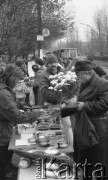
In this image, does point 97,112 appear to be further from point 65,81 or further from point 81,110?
point 65,81

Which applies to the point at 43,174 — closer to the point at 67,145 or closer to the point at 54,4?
the point at 67,145

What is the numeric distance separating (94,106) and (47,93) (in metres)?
1.49

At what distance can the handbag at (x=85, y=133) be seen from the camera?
3.69m

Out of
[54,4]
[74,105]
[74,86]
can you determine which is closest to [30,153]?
[74,105]

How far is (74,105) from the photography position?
3.77 metres

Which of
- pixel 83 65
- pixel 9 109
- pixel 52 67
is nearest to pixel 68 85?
pixel 83 65

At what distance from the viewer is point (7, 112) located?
3887mm

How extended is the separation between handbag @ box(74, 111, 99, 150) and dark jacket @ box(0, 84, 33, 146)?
2.34 ft

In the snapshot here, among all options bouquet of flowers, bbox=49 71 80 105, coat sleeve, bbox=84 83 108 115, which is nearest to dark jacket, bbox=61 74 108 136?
coat sleeve, bbox=84 83 108 115

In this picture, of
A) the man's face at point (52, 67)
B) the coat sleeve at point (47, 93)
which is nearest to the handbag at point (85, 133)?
the coat sleeve at point (47, 93)

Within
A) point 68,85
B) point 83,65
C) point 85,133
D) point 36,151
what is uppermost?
point 83,65

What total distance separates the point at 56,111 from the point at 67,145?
0.54 m

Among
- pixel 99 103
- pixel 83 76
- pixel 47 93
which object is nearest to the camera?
pixel 99 103

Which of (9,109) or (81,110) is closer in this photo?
(81,110)
